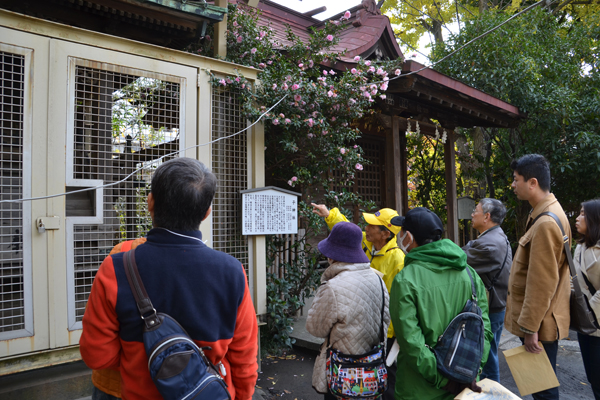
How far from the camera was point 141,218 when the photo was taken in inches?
141

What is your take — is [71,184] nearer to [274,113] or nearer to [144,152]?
[144,152]

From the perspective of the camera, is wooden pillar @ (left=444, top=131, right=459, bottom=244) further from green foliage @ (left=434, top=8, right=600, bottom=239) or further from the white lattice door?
the white lattice door

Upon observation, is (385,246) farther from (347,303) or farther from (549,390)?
(549,390)

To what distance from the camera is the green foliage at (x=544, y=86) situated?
29.0 feet

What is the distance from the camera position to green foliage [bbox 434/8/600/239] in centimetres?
883

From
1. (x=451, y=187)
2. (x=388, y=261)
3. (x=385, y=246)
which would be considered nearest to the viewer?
(x=388, y=261)

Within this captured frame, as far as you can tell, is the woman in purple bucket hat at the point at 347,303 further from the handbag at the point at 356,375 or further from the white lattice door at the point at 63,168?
the white lattice door at the point at 63,168

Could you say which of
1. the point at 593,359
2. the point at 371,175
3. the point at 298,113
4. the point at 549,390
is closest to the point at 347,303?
the point at 549,390

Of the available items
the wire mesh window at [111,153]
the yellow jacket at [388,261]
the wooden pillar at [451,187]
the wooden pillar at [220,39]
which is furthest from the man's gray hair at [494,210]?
the wooden pillar at [451,187]

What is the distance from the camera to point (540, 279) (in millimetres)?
2787

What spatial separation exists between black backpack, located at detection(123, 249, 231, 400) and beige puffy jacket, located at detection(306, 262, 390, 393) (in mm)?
1213

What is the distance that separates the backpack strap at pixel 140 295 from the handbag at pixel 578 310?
2.89 m

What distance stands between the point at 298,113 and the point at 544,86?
7482 mm

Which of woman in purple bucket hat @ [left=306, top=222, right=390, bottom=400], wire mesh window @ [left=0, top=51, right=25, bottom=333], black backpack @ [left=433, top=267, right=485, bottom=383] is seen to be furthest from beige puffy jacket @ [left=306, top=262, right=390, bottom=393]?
wire mesh window @ [left=0, top=51, right=25, bottom=333]
